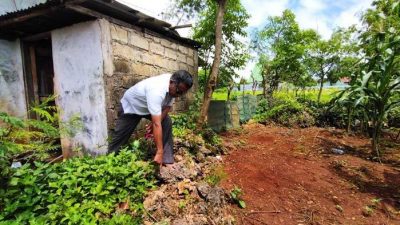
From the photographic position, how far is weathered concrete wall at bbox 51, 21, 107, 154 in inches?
161

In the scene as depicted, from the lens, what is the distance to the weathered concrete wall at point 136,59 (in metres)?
4.25

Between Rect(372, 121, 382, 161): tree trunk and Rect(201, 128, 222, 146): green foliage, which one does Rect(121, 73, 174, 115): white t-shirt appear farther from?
Rect(372, 121, 382, 161): tree trunk

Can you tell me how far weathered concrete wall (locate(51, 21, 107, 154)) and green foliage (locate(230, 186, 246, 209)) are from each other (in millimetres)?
2073

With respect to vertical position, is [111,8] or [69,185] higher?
[111,8]

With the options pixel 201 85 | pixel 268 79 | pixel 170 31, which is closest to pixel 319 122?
pixel 268 79

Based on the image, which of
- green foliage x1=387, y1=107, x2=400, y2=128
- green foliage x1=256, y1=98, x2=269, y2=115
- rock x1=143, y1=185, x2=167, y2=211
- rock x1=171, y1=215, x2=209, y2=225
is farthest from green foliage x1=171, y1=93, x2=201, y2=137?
green foliage x1=387, y1=107, x2=400, y2=128

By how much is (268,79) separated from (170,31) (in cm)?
652

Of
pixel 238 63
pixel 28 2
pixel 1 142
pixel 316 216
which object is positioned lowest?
pixel 316 216

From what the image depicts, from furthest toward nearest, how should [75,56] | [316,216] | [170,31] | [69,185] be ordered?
[170,31] < [75,56] < [316,216] < [69,185]

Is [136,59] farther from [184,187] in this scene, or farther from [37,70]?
[184,187]

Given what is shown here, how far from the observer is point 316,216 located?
2863 mm

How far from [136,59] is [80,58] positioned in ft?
3.15

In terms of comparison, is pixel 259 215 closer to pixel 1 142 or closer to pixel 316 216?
pixel 316 216

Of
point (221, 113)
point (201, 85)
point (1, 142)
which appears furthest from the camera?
point (201, 85)
